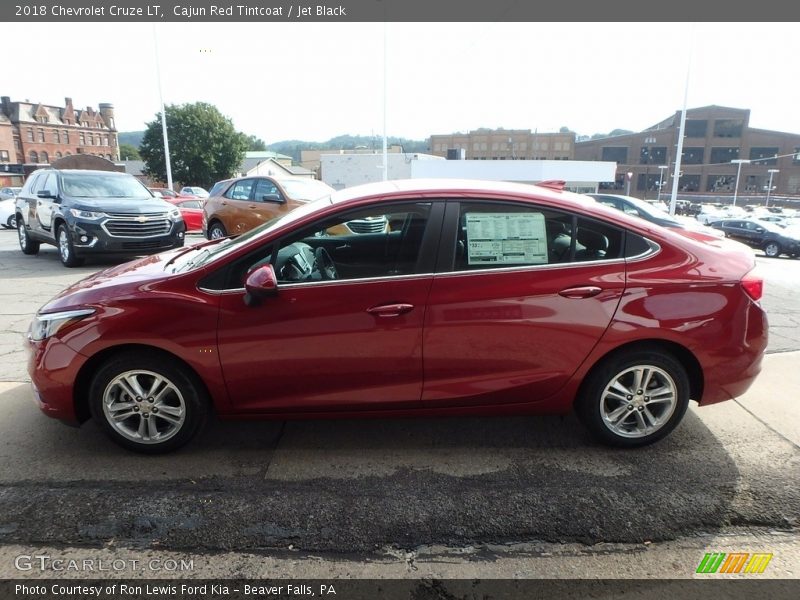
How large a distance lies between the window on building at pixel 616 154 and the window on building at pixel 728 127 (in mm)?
13910

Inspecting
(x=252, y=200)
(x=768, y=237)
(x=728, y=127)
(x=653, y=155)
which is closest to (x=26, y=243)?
(x=252, y=200)

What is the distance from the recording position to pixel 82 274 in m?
8.73

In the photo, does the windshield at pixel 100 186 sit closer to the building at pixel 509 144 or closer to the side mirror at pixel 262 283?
the side mirror at pixel 262 283

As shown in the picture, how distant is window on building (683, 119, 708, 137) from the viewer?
86.8 meters

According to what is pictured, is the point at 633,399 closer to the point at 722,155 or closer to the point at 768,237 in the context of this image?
the point at 768,237

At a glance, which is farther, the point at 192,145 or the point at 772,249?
the point at 192,145

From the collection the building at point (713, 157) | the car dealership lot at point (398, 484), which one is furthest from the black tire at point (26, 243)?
the building at point (713, 157)

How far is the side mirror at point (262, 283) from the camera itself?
288cm

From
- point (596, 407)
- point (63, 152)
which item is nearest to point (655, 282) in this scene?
point (596, 407)

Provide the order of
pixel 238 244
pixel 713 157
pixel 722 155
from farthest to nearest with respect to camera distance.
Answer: pixel 713 157 → pixel 722 155 → pixel 238 244

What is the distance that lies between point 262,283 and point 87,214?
25.5 feet

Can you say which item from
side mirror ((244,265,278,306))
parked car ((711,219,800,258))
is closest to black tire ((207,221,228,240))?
side mirror ((244,265,278,306))

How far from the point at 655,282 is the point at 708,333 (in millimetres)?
453

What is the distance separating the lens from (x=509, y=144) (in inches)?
3844
